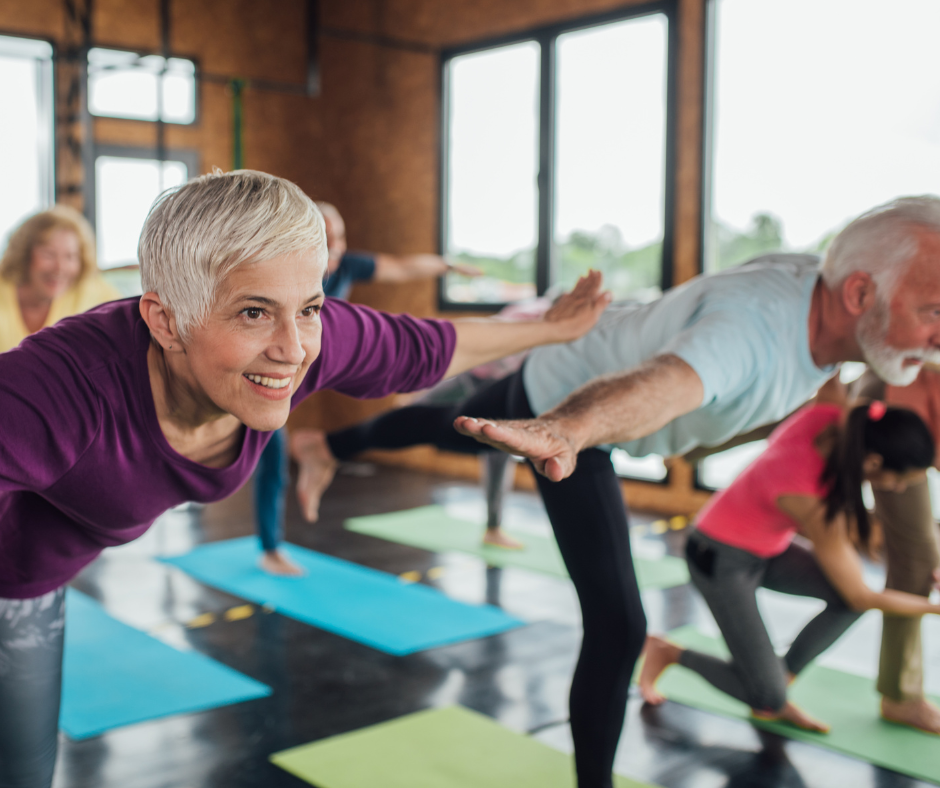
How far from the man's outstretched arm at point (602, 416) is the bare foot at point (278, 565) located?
2.83 meters

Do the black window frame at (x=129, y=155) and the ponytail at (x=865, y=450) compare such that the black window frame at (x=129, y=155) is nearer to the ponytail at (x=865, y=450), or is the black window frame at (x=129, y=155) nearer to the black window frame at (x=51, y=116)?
the black window frame at (x=51, y=116)

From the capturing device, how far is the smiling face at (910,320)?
64.9 inches

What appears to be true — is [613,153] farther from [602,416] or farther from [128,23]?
[602,416]

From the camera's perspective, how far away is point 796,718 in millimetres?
2564

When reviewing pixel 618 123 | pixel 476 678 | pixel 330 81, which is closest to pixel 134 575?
pixel 476 678

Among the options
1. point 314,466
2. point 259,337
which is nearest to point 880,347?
point 259,337

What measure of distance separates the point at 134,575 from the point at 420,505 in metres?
1.94

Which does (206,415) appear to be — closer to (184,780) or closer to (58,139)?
(184,780)

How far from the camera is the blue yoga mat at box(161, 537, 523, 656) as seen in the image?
10.9 feet

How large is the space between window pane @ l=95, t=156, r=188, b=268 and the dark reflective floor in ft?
8.47

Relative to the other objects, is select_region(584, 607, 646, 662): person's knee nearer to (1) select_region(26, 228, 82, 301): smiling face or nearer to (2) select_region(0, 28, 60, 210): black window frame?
(1) select_region(26, 228, 82, 301): smiling face

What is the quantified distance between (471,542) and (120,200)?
3.63 metres

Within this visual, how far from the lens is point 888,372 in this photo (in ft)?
5.87

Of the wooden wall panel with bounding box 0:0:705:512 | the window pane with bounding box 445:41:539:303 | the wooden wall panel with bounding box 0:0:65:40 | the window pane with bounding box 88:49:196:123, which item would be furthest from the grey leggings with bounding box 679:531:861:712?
the wooden wall panel with bounding box 0:0:65:40
